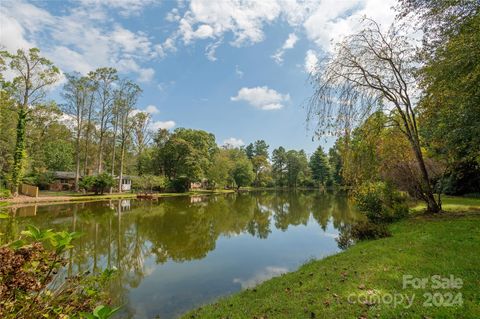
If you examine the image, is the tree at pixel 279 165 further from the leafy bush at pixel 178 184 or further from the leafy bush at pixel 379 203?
the leafy bush at pixel 379 203

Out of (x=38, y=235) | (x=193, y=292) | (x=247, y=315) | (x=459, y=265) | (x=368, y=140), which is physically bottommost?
(x=193, y=292)

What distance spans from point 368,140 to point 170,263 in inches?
387

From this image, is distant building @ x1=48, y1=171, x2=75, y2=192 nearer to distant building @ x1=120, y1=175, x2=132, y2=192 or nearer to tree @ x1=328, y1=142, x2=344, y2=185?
distant building @ x1=120, y1=175, x2=132, y2=192

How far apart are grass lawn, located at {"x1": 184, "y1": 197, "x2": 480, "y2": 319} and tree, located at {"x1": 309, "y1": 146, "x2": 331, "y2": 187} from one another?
209ft

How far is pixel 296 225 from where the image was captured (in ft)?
56.0

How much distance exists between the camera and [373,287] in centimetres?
473

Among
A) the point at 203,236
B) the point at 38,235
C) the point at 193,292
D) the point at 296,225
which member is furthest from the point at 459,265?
the point at 296,225

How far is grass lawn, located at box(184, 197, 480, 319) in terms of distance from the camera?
12.9 ft

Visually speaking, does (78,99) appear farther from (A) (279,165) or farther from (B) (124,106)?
(A) (279,165)

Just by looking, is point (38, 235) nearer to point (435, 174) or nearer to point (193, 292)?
point (193, 292)

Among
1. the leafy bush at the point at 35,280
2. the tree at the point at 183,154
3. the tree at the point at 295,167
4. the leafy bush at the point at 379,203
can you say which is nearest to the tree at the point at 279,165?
the tree at the point at 295,167

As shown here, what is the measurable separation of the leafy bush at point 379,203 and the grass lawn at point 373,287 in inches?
170

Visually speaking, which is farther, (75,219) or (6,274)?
(75,219)

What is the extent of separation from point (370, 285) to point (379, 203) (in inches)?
336
